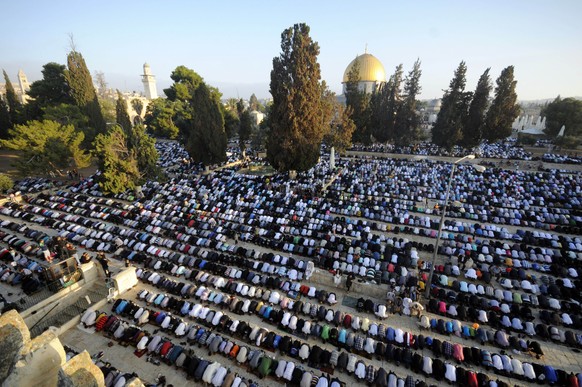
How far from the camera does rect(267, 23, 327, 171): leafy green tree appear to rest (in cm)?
2852

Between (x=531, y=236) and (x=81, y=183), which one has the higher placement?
(x=531, y=236)

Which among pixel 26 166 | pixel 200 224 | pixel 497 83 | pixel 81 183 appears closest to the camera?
pixel 200 224

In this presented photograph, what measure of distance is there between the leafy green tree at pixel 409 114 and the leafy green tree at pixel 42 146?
148 feet

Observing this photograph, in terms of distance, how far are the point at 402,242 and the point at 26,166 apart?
1495 inches

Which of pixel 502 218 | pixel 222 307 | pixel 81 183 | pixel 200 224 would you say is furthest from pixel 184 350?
pixel 81 183

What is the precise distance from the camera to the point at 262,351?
11234 mm

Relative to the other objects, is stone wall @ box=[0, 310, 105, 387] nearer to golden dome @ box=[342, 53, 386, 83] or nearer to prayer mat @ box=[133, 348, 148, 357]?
prayer mat @ box=[133, 348, 148, 357]

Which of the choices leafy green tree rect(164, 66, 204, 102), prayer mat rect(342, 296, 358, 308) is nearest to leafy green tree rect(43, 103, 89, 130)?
leafy green tree rect(164, 66, 204, 102)

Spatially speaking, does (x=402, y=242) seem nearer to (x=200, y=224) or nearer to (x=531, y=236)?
(x=531, y=236)

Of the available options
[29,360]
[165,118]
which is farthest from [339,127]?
[29,360]

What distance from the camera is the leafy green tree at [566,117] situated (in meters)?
40.1

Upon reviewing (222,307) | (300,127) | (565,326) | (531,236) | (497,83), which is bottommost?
(222,307)

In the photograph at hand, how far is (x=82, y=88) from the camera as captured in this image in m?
37.9

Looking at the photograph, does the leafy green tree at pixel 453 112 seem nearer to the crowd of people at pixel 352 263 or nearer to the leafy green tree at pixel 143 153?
the crowd of people at pixel 352 263
